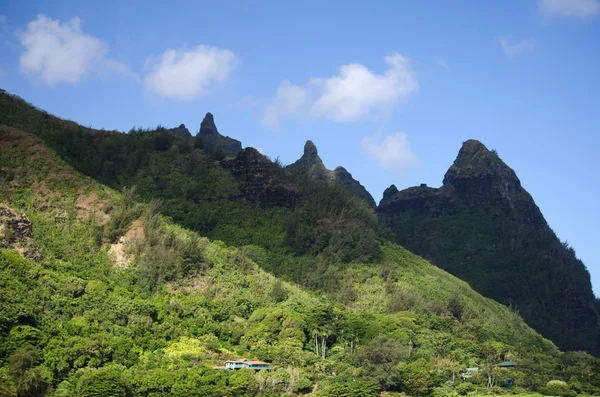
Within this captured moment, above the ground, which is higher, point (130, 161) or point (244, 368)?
point (130, 161)

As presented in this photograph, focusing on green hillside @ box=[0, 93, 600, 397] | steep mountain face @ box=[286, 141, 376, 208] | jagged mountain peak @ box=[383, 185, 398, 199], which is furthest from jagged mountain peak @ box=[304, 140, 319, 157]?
green hillside @ box=[0, 93, 600, 397]

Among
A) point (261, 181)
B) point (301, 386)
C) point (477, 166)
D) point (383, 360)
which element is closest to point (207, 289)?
point (301, 386)

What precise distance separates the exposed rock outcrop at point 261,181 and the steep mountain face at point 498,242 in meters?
54.6

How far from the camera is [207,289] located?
8281 cm

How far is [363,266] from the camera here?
101 metres

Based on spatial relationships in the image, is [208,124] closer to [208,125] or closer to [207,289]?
[208,125]

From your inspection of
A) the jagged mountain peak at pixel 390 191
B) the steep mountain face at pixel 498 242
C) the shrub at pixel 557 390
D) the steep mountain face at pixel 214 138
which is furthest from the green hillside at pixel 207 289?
the jagged mountain peak at pixel 390 191

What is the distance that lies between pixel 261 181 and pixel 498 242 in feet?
223

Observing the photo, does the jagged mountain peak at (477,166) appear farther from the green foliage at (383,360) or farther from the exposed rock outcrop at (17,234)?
the exposed rock outcrop at (17,234)

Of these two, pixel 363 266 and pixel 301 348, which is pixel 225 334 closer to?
pixel 301 348

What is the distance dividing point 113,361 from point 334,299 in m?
35.7

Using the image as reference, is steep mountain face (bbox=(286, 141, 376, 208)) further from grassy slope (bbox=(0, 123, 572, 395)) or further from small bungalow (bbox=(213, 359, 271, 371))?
small bungalow (bbox=(213, 359, 271, 371))

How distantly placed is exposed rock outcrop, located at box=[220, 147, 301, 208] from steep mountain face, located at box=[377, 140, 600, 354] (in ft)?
179

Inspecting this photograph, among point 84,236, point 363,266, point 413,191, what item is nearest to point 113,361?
point 84,236
